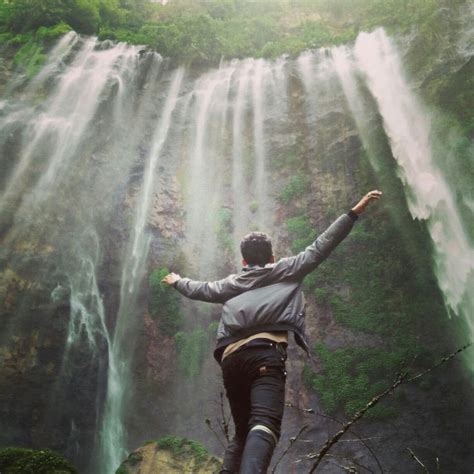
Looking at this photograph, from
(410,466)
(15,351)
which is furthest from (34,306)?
(410,466)

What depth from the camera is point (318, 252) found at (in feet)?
9.66

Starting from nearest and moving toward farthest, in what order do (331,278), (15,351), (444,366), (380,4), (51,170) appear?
(444,366)
(15,351)
(331,278)
(51,170)
(380,4)

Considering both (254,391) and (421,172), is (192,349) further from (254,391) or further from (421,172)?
(254,391)

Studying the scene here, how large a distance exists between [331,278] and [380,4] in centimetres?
889

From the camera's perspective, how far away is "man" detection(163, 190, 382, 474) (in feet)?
7.68

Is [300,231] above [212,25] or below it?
below

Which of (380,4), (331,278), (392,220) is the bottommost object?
(331,278)

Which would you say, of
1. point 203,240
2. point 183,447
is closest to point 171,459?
point 183,447

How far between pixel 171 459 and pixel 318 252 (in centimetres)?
490

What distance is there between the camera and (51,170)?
32.8 feet

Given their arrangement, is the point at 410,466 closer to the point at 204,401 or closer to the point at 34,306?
the point at 204,401

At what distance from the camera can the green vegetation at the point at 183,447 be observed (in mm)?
6352

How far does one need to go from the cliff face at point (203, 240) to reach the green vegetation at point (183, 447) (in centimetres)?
15

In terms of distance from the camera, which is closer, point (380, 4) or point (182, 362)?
point (182, 362)
